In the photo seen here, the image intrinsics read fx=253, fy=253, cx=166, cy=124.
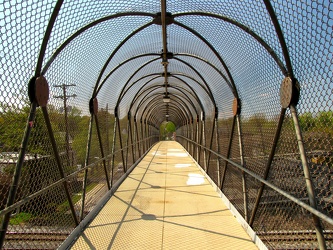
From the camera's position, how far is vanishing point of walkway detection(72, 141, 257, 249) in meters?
3.68

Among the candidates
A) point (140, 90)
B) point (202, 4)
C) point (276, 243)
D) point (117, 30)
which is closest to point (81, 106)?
point (117, 30)

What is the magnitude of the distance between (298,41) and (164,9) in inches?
108

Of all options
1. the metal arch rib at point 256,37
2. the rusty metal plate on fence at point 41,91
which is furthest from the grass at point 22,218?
the metal arch rib at point 256,37

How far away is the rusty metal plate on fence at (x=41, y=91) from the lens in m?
2.85

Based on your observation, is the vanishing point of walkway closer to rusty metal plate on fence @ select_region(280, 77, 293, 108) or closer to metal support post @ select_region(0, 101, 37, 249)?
metal support post @ select_region(0, 101, 37, 249)

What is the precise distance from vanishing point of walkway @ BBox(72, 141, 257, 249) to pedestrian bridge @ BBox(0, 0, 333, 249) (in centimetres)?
3

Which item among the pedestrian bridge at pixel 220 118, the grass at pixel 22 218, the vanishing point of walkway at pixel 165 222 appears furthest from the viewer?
the vanishing point of walkway at pixel 165 222

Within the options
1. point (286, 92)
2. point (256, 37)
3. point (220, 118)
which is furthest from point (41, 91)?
point (220, 118)

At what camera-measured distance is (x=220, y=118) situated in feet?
24.4

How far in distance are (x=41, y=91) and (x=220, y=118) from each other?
5.43 meters

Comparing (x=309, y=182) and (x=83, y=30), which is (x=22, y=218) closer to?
(x=83, y=30)

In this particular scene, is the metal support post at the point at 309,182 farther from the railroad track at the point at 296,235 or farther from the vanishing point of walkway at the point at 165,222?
the vanishing point of walkway at the point at 165,222

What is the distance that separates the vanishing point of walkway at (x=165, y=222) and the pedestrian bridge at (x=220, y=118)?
0.09 feet

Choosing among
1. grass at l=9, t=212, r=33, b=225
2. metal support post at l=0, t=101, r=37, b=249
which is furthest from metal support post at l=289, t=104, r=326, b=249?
grass at l=9, t=212, r=33, b=225
